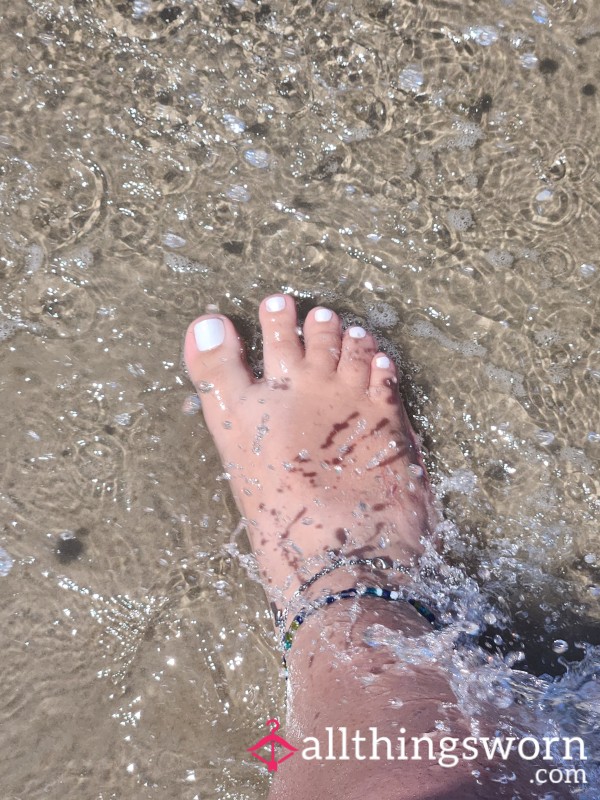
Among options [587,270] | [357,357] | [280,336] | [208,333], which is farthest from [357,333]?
[587,270]

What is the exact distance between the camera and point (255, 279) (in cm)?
203

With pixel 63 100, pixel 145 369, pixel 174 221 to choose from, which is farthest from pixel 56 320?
pixel 63 100

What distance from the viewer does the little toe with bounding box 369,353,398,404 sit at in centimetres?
209

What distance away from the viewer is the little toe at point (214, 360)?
1.98 metres

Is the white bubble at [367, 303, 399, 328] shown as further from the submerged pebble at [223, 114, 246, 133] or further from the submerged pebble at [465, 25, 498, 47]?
the submerged pebble at [465, 25, 498, 47]

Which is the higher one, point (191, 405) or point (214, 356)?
point (214, 356)

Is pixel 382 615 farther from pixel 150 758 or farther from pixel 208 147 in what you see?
pixel 208 147

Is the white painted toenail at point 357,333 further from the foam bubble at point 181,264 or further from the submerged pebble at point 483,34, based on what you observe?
the submerged pebble at point 483,34

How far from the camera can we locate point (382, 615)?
183 cm

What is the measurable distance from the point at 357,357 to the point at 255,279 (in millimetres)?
383

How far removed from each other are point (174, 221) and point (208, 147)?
0.23 m

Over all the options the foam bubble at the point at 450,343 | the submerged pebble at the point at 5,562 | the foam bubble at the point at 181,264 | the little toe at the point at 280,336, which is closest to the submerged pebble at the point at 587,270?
the foam bubble at the point at 450,343

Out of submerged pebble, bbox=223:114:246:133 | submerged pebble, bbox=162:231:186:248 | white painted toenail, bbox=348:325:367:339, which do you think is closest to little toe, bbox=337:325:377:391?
white painted toenail, bbox=348:325:367:339

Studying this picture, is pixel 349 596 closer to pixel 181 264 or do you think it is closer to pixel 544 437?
pixel 544 437
